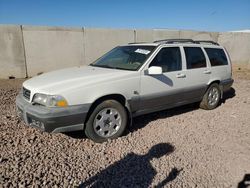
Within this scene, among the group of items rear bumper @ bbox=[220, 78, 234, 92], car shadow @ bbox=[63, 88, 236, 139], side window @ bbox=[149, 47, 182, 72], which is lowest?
car shadow @ bbox=[63, 88, 236, 139]

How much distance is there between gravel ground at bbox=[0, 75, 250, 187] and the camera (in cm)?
297

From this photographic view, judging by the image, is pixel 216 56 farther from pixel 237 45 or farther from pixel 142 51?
pixel 237 45

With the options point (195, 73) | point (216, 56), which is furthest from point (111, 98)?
point (216, 56)

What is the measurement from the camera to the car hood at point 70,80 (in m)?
3.59

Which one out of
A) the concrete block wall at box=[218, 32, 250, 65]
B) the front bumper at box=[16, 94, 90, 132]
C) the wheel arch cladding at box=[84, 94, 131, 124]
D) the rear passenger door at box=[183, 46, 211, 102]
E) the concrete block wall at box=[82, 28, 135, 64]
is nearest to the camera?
the front bumper at box=[16, 94, 90, 132]

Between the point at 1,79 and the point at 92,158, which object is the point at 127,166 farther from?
the point at 1,79

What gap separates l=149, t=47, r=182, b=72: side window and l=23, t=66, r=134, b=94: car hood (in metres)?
0.70

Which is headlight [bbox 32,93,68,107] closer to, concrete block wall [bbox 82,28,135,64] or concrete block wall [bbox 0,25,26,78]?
concrete block wall [bbox 0,25,26,78]

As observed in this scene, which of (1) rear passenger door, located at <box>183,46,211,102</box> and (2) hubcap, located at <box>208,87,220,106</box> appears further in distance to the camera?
(2) hubcap, located at <box>208,87,220,106</box>

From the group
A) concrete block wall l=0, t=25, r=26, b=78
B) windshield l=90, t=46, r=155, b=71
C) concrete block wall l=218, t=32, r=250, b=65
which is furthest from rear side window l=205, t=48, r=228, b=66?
concrete block wall l=218, t=32, r=250, b=65

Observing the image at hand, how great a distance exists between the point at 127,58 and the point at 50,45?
19.3 feet

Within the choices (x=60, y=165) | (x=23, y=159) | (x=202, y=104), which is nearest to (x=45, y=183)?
(x=60, y=165)

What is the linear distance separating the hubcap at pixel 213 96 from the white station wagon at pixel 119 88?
0.04 m

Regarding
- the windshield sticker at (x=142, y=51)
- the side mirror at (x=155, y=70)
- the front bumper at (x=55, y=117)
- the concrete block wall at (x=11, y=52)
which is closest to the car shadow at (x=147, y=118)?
the front bumper at (x=55, y=117)
